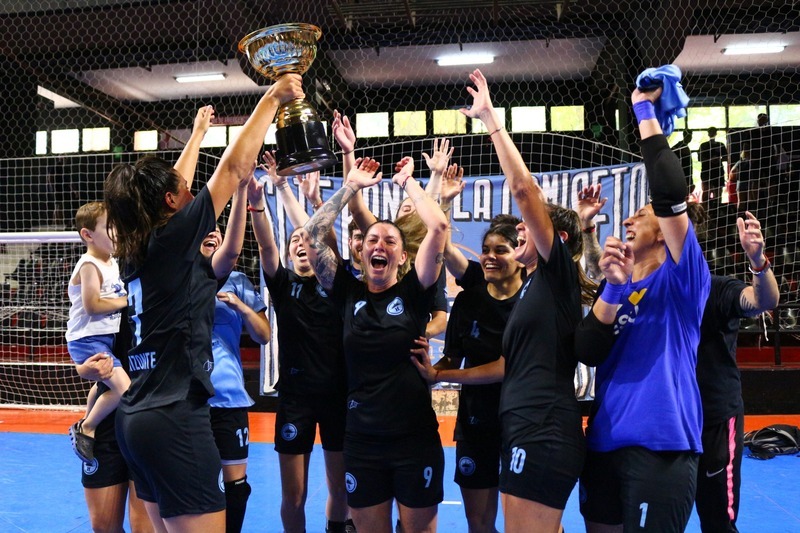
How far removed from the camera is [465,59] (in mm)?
14969

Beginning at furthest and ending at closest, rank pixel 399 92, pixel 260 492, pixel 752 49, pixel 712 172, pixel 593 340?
pixel 399 92, pixel 752 49, pixel 712 172, pixel 260 492, pixel 593 340

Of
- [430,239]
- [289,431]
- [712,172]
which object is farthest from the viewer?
[712,172]

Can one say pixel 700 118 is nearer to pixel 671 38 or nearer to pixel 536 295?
pixel 671 38

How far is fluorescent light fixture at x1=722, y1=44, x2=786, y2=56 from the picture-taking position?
14.4 metres

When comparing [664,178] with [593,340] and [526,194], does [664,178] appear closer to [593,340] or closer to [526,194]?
[526,194]

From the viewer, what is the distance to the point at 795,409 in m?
8.55

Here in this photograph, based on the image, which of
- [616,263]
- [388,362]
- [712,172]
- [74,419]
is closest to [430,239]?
[388,362]

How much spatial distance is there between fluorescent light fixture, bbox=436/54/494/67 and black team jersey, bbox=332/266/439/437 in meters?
12.2

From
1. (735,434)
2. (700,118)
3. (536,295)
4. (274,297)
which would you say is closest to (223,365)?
(274,297)

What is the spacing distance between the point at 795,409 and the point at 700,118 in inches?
377

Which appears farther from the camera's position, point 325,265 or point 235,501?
point 235,501

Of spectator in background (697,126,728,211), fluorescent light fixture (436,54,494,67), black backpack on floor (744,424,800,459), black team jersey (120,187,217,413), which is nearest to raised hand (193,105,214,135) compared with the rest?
black team jersey (120,187,217,413)

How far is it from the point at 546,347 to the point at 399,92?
1501 cm

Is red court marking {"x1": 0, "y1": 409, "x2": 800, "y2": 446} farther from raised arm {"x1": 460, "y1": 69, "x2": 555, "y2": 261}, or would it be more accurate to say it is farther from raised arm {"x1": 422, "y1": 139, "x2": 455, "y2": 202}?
raised arm {"x1": 460, "y1": 69, "x2": 555, "y2": 261}
